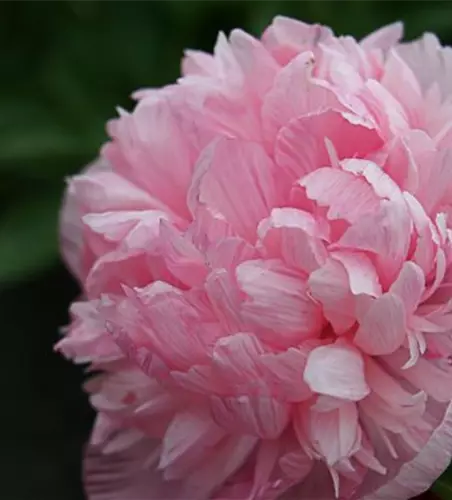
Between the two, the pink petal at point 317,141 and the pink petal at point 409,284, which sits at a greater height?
the pink petal at point 317,141

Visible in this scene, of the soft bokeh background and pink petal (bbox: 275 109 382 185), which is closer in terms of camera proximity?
pink petal (bbox: 275 109 382 185)

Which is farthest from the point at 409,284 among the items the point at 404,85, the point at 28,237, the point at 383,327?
the point at 28,237

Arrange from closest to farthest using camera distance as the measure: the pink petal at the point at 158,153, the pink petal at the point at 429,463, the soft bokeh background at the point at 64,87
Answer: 1. the pink petal at the point at 429,463
2. the pink petal at the point at 158,153
3. the soft bokeh background at the point at 64,87

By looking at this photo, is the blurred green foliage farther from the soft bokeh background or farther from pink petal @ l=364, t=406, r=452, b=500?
pink petal @ l=364, t=406, r=452, b=500

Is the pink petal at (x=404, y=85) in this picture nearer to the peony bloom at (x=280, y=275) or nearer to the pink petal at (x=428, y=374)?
the peony bloom at (x=280, y=275)

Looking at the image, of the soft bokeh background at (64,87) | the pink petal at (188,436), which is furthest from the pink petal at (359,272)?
the soft bokeh background at (64,87)

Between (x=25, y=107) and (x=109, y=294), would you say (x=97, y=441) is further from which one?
(x=25, y=107)

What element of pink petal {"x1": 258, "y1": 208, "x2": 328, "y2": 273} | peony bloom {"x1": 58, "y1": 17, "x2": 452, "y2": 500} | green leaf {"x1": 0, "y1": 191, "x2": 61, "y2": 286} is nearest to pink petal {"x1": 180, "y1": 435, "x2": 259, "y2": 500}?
peony bloom {"x1": 58, "y1": 17, "x2": 452, "y2": 500}

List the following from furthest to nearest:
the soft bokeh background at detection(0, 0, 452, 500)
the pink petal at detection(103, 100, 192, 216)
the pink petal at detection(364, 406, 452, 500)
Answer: the soft bokeh background at detection(0, 0, 452, 500)
the pink petal at detection(103, 100, 192, 216)
the pink petal at detection(364, 406, 452, 500)
